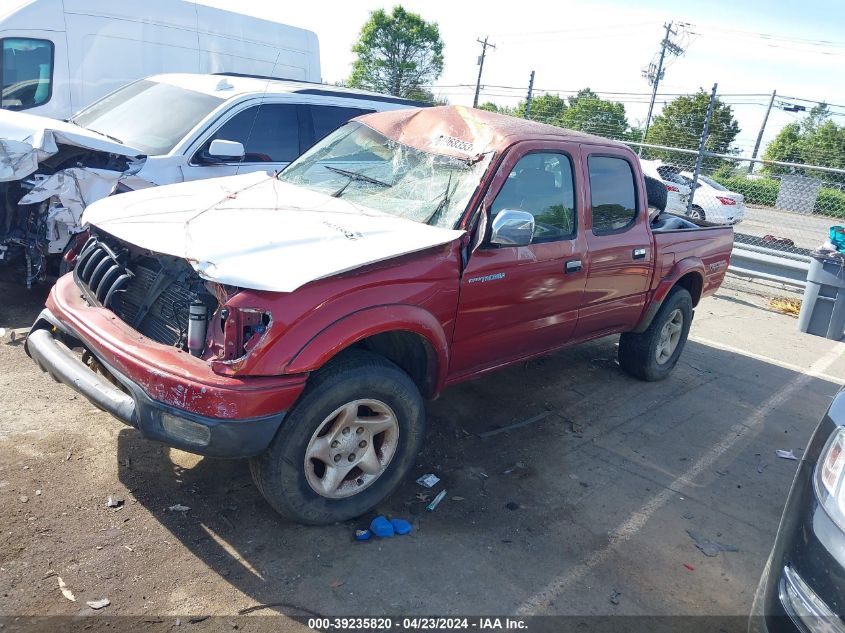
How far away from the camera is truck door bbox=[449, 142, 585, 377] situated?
396cm

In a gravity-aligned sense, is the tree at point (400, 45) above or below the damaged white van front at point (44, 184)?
above

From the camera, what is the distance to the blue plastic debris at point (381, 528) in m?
3.48

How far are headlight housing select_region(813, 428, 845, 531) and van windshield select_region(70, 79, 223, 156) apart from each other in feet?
18.8

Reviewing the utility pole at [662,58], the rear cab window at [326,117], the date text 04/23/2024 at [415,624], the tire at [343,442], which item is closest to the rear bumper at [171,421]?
the tire at [343,442]

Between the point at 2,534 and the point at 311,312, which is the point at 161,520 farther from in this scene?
the point at 311,312

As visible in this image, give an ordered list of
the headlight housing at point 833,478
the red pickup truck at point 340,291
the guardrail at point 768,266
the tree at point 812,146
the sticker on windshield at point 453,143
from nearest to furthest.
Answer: the headlight housing at point 833,478 < the red pickup truck at point 340,291 < the sticker on windshield at point 453,143 < the guardrail at point 768,266 < the tree at point 812,146

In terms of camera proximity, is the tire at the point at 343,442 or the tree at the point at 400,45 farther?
the tree at the point at 400,45

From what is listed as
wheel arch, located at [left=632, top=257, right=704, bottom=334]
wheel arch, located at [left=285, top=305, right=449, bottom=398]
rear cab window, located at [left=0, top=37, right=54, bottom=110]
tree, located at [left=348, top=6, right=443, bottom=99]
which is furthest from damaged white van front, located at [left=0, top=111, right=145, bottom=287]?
tree, located at [left=348, top=6, right=443, bottom=99]

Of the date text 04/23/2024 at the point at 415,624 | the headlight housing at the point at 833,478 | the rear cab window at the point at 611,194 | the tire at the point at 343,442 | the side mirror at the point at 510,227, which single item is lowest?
the date text 04/23/2024 at the point at 415,624

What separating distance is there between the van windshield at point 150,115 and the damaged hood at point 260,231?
99.3 inches

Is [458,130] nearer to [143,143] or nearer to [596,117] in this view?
[143,143]

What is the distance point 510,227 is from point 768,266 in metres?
8.10

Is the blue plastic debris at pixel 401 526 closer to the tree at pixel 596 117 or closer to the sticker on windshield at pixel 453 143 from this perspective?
the sticker on windshield at pixel 453 143

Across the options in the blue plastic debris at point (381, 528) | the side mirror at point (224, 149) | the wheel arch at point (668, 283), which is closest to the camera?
the blue plastic debris at point (381, 528)
